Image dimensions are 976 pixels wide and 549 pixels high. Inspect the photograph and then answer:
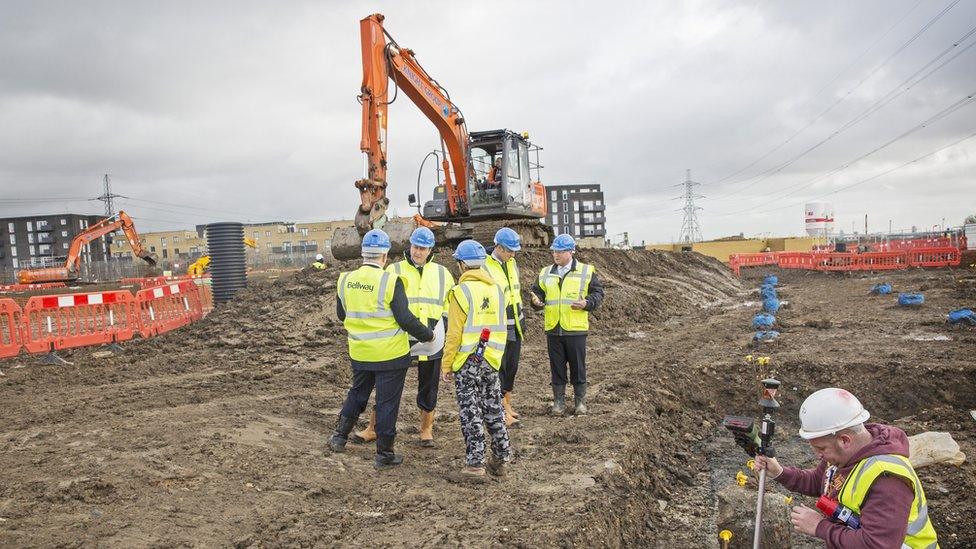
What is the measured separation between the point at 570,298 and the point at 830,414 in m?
4.26

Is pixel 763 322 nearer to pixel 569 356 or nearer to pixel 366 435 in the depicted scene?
pixel 569 356

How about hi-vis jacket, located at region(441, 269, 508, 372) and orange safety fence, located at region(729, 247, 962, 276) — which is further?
orange safety fence, located at region(729, 247, 962, 276)

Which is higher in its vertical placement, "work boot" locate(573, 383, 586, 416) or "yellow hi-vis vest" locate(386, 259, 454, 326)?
"yellow hi-vis vest" locate(386, 259, 454, 326)

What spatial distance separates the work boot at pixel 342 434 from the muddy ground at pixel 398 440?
127mm

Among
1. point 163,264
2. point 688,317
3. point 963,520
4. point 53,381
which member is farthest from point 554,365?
point 163,264

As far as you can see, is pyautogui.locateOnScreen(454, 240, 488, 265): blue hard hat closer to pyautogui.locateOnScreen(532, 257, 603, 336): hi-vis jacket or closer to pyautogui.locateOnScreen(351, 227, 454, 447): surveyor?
pyautogui.locateOnScreen(351, 227, 454, 447): surveyor

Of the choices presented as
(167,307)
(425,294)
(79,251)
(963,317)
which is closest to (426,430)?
(425,294)

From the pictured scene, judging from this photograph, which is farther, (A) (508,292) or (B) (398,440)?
(A) (508,292)

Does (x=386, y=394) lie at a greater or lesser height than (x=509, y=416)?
greater

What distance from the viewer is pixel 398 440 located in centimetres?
632

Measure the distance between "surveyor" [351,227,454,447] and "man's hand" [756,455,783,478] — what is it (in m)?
3.33

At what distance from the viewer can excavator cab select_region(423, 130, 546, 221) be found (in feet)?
50.0

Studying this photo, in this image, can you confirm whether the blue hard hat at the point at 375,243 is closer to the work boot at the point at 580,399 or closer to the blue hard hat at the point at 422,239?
the blue hard hat at the point at 422,239

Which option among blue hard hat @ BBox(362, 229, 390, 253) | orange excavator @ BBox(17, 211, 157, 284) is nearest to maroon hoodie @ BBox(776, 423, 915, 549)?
blue hard hat @ BBox(362, 229, 390, 253)
